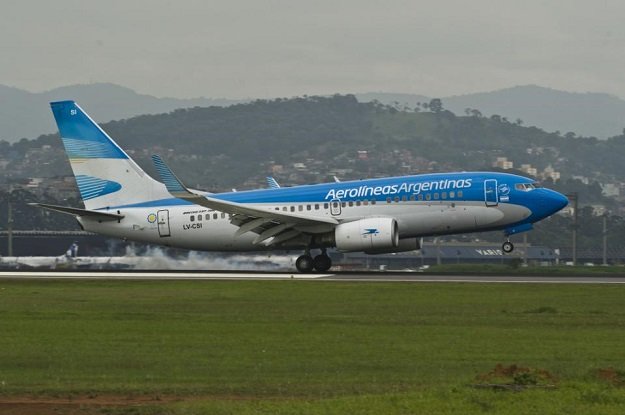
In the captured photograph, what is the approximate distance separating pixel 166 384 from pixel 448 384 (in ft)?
16.0

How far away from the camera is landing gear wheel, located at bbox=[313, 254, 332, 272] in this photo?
189ft

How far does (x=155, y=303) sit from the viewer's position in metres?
40.0

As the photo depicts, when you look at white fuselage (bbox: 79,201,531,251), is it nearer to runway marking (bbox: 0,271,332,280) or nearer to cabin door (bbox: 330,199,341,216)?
cabin door (bbox: 330,199,341,216)

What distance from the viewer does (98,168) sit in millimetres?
60375

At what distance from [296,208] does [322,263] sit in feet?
9.32

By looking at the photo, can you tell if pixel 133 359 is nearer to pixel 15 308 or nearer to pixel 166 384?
pixel 166 384

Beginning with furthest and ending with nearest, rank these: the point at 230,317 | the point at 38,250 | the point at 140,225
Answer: the point at 38,250
the point at 140,225
the point at 230,317

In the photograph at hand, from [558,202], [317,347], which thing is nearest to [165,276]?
[558,202]

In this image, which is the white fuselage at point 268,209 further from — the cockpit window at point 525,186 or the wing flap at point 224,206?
the wing flap at point 224,206

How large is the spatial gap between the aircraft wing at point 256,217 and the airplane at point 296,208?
0.04 meters

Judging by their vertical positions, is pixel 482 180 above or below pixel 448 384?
above

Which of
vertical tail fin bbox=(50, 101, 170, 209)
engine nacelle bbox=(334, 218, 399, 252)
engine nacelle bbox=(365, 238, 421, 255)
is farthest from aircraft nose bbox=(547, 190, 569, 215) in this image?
vertical tail fin bbox=(50, 101, 170, 209)

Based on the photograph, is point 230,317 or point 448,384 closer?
point 448,384

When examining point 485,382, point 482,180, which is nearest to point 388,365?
point 485,382
